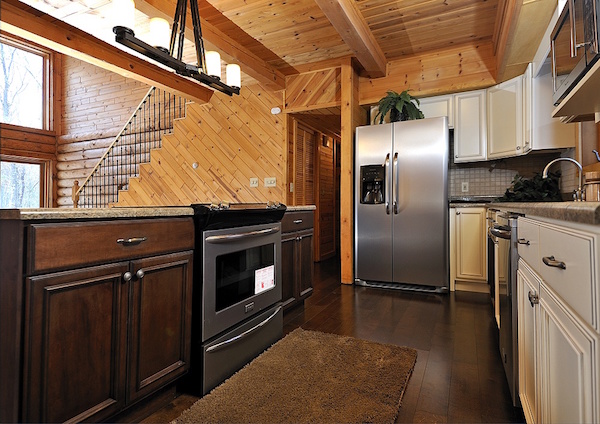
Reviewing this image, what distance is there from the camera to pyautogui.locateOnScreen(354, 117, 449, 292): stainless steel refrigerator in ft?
11.3

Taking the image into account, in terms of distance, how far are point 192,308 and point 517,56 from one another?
3.37 m

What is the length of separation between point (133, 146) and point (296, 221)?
4572 mm

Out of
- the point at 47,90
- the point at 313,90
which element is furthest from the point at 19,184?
the point at 313,90

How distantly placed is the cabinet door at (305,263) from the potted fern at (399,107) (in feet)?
5.92

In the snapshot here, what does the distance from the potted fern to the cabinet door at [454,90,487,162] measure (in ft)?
1.50

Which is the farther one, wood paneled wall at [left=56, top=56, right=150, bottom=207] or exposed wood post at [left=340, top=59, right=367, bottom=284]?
wood paneled wall at [left=56, top=56, right=150, bottom=207]

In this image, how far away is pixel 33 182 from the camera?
22.9 feet

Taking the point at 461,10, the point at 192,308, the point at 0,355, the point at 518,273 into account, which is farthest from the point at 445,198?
the point at 0,355

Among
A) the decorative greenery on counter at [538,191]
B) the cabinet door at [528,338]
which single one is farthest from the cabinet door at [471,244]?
the cabinet door at [528,338]

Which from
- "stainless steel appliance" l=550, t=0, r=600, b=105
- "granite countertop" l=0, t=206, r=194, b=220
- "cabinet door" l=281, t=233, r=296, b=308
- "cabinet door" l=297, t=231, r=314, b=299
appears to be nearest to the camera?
"granite countertop" l=0, t=206, r=194, b=220

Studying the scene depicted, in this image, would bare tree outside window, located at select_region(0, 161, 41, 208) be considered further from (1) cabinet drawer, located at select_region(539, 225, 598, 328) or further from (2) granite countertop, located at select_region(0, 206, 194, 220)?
(1) cabinet drawer, located at select_region(539, 225, 598, 328)

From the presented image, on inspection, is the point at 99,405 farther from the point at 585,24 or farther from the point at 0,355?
the point at 585,24

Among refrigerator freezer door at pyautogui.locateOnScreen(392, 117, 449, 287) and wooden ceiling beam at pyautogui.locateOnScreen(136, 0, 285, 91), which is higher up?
wooden ceiling beam at pyautogui.locateOnScreen(136, 0, 285, 91)

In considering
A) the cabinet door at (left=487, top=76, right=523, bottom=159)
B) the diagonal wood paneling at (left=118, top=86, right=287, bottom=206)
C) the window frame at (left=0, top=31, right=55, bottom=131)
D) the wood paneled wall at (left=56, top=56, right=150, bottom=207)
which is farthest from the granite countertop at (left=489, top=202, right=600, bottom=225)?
the window frame at (left=0, top=31, right=55, bottom=131)
